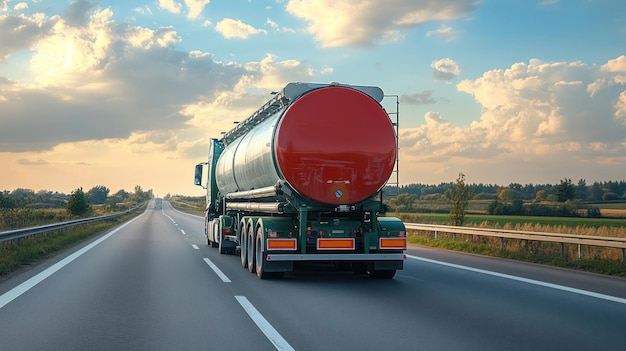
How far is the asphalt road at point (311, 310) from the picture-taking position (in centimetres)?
664

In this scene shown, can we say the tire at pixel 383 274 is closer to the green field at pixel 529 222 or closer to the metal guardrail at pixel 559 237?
the metal guardrail at pixel 559 237

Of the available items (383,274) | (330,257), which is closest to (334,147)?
(330,257)

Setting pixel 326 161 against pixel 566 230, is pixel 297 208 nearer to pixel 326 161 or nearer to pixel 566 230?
pixel 326 161

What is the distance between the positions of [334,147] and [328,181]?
694mm

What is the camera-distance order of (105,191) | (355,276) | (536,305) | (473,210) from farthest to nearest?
1. (105,191)
2. (473,210)
3. (355,276)
4. (536,305)

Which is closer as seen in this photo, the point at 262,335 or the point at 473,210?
the point at 262,335

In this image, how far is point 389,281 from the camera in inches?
485

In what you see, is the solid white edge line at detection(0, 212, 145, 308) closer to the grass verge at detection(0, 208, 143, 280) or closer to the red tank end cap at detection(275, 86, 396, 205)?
the grass verge at detection(0, 208, 143, 280)

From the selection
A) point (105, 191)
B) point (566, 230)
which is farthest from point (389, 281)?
point (105, 191)

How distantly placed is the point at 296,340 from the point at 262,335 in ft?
1.50

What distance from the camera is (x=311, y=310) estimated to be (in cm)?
864

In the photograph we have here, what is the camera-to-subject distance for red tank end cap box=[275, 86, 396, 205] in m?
12.0

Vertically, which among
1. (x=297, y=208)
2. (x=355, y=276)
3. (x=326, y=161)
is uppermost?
(x=326, y=161)

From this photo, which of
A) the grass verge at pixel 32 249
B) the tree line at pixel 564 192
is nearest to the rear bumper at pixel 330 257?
the grass verge at pixel 32 249
